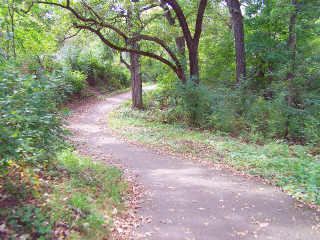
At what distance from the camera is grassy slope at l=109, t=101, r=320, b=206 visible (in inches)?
244

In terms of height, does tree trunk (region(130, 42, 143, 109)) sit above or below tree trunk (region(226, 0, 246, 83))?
below

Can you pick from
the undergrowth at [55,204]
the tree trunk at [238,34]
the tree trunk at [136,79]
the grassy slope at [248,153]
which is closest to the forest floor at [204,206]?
the grassy slope at [248,153]

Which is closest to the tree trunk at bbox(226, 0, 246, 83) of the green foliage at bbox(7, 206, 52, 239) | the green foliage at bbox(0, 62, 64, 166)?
the green foliage at bbox(0, 62, 64, 166)

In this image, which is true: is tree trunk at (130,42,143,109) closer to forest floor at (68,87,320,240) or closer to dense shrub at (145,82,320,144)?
dense shrub at (145,82,320,144)

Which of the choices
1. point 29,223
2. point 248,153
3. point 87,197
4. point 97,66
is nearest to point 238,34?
point 248,153

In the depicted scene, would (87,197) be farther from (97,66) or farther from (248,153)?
(97,66)

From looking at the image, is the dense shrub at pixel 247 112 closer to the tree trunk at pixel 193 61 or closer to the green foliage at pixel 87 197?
the tree trunk at pixel 193 61

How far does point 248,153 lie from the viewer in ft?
28.0

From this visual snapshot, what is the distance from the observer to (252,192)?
598cm

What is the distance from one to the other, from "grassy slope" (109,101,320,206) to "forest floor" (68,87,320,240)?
40 centimetres

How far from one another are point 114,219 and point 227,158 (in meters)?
4.63

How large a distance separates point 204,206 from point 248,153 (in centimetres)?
376

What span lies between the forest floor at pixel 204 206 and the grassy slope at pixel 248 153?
40cm

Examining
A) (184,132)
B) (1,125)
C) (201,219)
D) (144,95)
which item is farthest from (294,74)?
(144,95)
